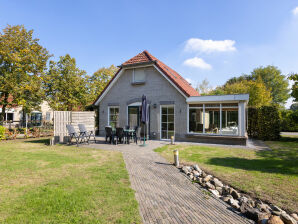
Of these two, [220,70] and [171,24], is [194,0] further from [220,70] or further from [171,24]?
[220,70]

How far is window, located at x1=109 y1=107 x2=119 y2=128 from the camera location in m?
15.2

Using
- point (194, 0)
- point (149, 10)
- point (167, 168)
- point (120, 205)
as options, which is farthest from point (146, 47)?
point (120, 205)

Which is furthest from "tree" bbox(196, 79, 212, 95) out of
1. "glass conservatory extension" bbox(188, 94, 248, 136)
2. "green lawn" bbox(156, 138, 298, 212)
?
"green lawn" bbox(156, 138, 298, 212)

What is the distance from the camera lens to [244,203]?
3590 mm

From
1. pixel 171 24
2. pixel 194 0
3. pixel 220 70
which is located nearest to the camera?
pixel 194 0

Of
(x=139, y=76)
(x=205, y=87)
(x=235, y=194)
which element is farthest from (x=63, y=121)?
(x=205, y=87)

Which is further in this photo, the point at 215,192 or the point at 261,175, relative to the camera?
the point at 261,175

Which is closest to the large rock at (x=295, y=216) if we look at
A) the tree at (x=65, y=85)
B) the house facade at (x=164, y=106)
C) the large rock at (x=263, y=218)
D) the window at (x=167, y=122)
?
the large rock at (x=263, y=218)

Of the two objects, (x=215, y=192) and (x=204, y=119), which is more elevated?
(x=204, y=119)

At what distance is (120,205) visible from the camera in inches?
135

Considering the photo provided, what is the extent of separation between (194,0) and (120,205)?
453 inches

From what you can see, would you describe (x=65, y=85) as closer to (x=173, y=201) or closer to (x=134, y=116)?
(x=134, y=116)

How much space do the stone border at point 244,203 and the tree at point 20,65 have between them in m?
16.8

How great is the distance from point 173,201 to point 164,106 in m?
9.85
